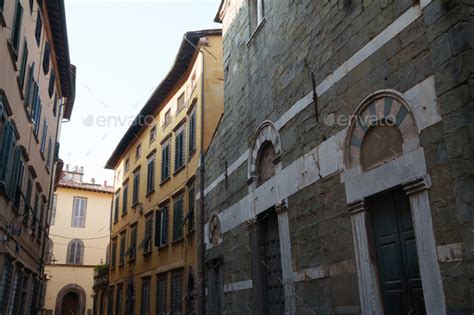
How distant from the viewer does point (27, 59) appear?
11984 mm

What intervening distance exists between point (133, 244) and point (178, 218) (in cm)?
650

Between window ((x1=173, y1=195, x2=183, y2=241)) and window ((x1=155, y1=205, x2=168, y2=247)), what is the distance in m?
1.07

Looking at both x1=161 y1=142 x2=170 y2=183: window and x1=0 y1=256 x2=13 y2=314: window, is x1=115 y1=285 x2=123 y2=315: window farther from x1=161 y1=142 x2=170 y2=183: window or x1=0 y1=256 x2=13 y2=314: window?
x1=0 y1=256 x2=13 y2=314: window

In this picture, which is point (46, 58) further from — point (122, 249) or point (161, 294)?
point (122, 249)

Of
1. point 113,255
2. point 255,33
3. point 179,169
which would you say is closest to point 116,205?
point 113,255

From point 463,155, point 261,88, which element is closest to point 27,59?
point 261,88

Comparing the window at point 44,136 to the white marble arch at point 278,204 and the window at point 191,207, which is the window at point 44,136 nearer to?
the window at point 191,207

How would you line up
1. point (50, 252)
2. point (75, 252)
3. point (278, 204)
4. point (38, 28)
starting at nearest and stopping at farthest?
1. point (278, 204)
2. point (38, 28)
3. point (50, 252)
4. point (75, 252)

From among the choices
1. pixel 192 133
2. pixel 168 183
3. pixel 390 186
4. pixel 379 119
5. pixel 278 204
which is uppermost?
pixel 192 133

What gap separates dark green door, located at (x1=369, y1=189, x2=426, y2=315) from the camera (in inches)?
202

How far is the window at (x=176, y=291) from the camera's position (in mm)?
15000

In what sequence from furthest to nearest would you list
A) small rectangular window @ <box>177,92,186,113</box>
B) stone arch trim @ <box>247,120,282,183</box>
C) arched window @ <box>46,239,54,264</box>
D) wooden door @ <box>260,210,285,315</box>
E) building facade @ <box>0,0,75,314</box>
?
arched window @ <box>46,239,54,264</box> < small rectangular window @ <box>177,92,186,113</box> < building facade @ <box>0,0,75,314</box> < stone arch trim @ <box>247,120,282,183</box> < wooden door @ <box>260,210,285,315</box>

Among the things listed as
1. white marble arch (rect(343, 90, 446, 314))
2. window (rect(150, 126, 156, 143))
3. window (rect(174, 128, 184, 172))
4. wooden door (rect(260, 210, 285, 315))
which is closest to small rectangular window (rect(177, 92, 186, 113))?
window (rect(174, 128, 184, 172))

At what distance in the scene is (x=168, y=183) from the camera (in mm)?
17969
